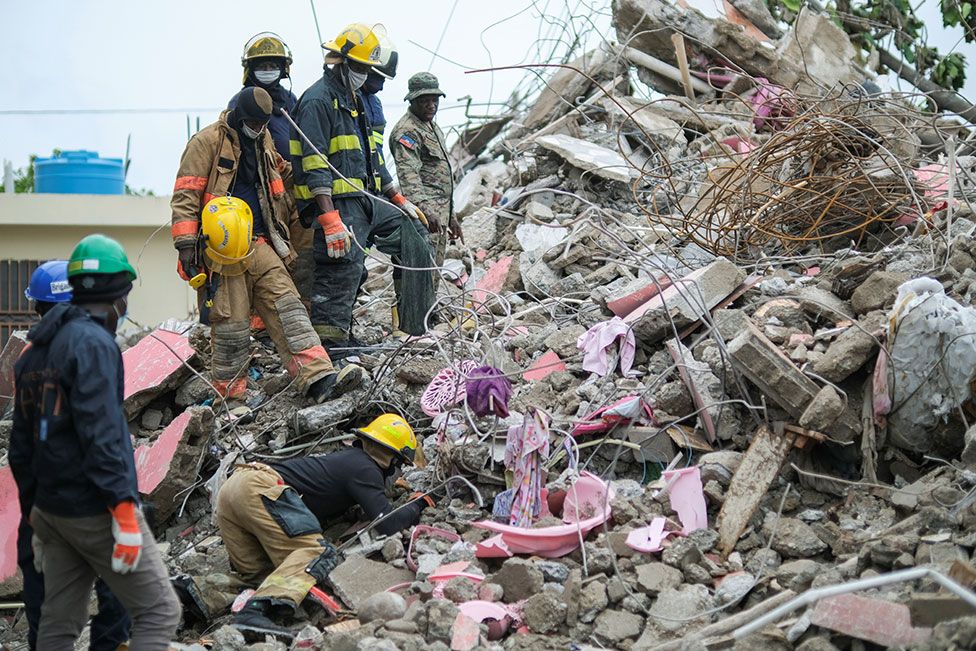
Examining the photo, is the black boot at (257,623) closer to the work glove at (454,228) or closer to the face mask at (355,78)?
the face mask at (355,78)

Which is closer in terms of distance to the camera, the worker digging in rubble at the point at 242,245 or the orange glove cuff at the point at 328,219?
the worker digging in rubble at the point at 242,245

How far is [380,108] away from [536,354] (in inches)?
72.0

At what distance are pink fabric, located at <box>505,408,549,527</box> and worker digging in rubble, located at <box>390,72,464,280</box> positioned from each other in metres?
2.66

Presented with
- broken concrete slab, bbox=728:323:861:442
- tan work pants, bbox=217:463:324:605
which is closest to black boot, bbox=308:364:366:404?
tan work pants, bbox=217:463:324:605

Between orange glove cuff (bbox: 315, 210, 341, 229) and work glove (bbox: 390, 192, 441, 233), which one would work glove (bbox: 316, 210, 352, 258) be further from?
work glove (bbox: 390, 192, 441, 233)

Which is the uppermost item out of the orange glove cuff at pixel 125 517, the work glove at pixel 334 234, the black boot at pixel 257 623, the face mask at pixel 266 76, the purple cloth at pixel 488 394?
the face mask at pixel 266 76

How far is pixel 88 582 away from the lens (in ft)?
11.2

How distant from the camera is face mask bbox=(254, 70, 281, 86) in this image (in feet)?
19.0

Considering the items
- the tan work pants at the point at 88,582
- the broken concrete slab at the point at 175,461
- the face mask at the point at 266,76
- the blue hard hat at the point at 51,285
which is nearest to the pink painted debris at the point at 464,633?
the tan work pants at the point at 88,582

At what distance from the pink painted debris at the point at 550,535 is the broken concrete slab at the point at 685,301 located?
4.26 feet

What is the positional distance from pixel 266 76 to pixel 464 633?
3.47 meters

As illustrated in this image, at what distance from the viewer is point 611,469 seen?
4.68 metres

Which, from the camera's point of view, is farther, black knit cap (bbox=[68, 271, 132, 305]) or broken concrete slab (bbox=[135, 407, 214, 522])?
broken concrete slab (bbox=[135, 407, 214, 522])

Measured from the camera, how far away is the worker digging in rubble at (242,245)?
5.52m
